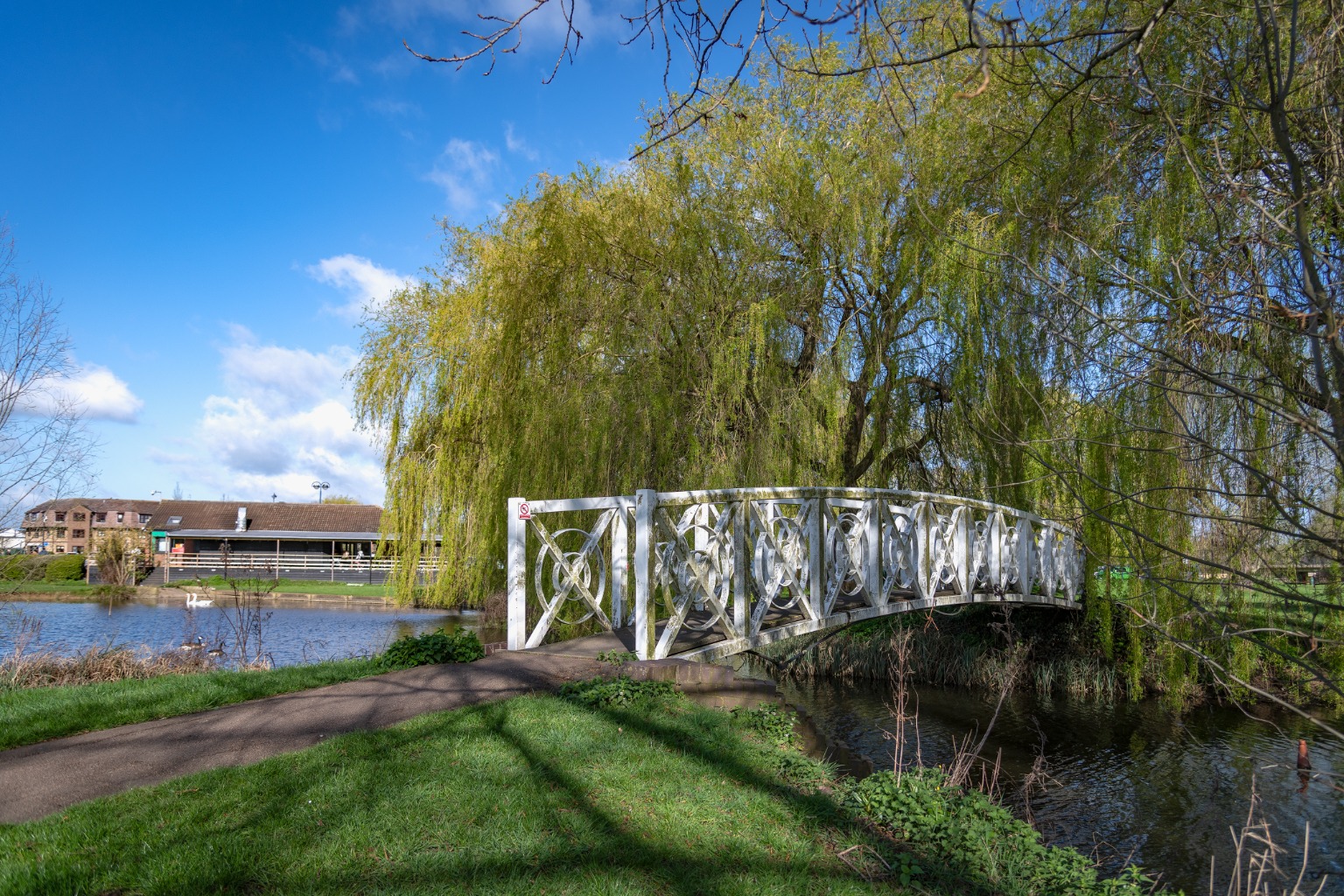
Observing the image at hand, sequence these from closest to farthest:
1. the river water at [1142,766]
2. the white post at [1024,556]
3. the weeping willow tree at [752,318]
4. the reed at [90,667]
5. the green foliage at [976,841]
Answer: the green foliage at [976,841] → the river water at [1142,766] → the reed at [90,667] → the weeping willow tree at [752,318] → the white post at [1024,556]

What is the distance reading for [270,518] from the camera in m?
46.0

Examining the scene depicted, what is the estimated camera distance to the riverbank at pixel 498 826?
3375mm

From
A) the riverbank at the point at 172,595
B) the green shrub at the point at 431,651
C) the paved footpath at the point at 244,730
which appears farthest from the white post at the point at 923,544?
the riverbank at the point at 172,595

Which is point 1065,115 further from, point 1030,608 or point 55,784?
point 55,784

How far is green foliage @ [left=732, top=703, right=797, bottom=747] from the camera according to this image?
5824 mm

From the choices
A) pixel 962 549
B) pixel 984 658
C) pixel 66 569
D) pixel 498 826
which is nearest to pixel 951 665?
pixel 984 658

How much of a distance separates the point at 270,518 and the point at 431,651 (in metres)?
43.8

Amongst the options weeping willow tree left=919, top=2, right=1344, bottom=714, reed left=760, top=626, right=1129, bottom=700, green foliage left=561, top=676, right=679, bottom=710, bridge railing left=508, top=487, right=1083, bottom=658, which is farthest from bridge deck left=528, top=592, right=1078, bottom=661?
reed left=760, top=626, right=1129, bottom=700

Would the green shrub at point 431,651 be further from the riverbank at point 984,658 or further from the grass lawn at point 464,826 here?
the riverbank at point 984,658

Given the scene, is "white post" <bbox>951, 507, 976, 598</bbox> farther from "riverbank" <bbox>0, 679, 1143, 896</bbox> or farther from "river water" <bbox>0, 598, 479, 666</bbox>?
"river water" <bbox>0, 598, 479, 666</bbox>

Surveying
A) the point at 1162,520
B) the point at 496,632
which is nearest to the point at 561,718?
the point at 1162,520

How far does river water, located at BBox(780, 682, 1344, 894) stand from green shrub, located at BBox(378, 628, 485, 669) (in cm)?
362

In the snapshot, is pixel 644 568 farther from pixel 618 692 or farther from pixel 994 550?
pixel 994 550

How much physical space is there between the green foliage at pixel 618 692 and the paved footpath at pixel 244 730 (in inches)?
12.5
